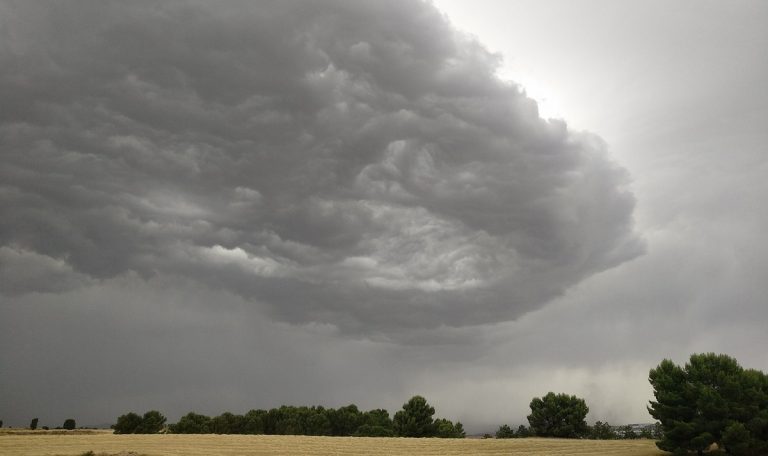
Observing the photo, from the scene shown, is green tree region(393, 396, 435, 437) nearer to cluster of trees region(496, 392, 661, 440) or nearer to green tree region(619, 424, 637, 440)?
cluster of trees region(496, 392, 661, 440)

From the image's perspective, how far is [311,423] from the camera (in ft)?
537

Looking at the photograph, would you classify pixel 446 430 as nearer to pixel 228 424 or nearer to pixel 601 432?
pixel 601 432

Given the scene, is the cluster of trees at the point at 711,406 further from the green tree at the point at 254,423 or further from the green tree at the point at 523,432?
the green tree at the point at 254,423

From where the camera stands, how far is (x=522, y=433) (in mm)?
131875

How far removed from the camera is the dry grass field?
2591 inches

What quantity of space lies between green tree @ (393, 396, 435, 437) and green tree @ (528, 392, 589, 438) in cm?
2292

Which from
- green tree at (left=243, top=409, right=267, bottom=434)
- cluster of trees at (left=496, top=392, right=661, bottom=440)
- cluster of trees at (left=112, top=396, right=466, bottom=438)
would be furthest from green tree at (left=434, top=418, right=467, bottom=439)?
green tree at (left=243, top=409, right=267, bottom=434)

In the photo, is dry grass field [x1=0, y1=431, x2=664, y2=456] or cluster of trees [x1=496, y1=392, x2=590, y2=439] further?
cluster of trees [x1=496, y1=392, x2=590, y2=439]

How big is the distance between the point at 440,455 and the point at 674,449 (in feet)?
91.4

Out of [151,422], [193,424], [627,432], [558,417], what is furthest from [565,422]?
[193,424]

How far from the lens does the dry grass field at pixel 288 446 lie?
216 ft

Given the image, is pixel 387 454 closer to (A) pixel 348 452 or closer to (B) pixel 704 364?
(A) pixel 348 452

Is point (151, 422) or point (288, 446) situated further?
point (151, 422)

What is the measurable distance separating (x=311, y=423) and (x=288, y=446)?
304 feet
